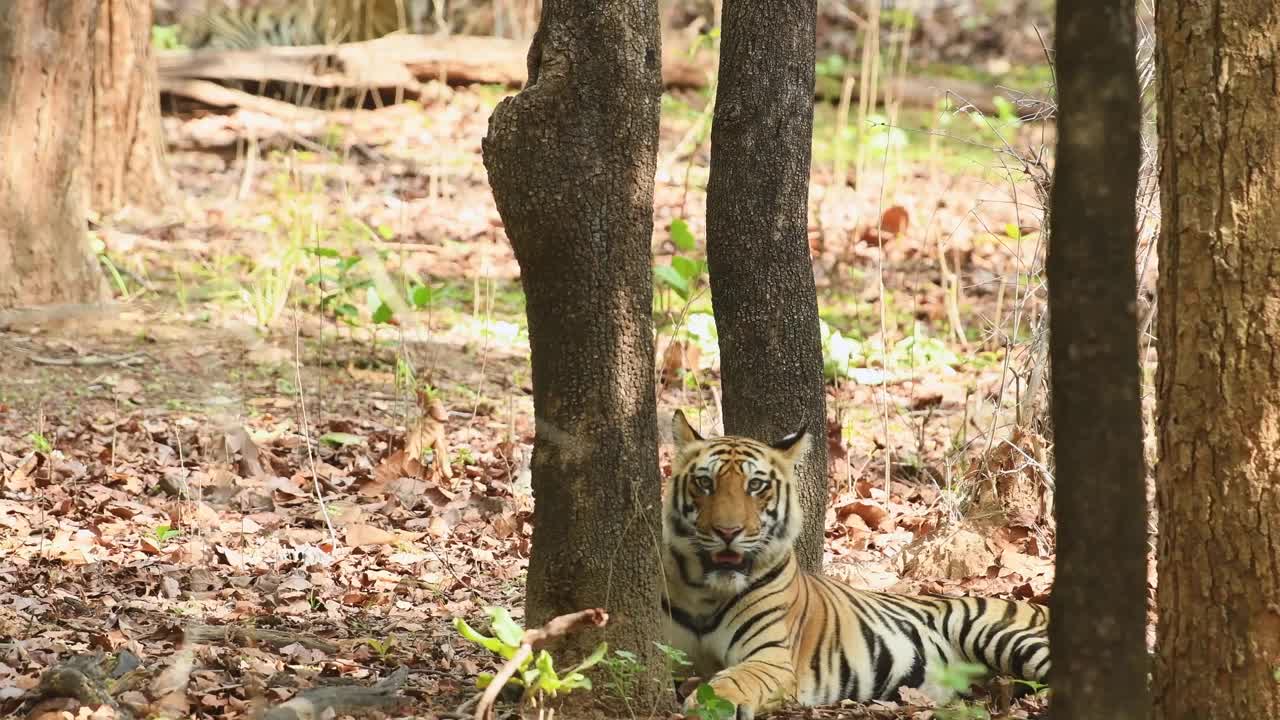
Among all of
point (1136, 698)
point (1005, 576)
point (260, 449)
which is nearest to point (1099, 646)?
point (1136, 698)

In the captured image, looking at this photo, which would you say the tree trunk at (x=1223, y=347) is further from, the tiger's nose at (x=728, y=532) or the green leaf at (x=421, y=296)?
the green leaf at (x=421, y=296)

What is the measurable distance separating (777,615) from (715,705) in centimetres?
87

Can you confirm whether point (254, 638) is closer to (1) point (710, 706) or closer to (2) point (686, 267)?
(1) point (710, 706)

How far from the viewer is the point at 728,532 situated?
4.85m

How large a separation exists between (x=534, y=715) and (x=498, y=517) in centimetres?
253

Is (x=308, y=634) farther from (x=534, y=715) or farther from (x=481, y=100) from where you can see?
(x=481, y=100)

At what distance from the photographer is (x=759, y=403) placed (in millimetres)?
5574

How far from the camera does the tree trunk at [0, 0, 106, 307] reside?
8719mm

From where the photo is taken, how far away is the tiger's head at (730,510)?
4.87 meters

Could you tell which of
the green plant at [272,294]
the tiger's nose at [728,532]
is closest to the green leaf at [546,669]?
the tiger's nose at [728,532]

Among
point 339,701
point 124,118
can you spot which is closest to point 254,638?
point 339,701

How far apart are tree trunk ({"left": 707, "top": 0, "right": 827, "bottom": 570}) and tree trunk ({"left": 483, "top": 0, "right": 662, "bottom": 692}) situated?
4.85 feet

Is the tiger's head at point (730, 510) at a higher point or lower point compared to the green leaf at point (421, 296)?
lower

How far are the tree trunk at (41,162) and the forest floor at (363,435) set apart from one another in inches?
10.5
